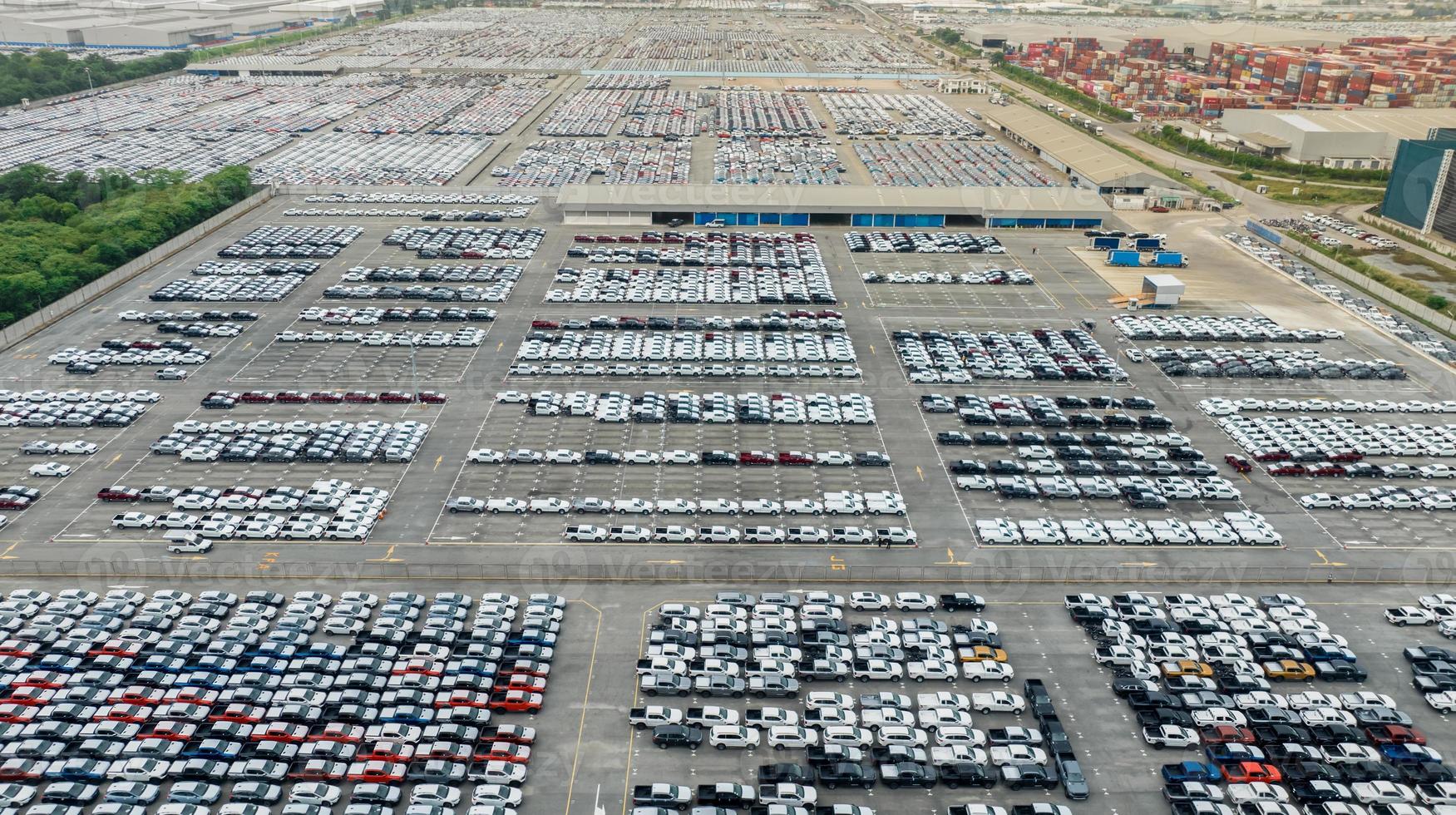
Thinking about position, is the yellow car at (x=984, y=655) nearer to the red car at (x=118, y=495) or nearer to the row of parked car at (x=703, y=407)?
the row of parked car at (x=703, y=407)

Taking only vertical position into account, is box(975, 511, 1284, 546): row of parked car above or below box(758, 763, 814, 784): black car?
above

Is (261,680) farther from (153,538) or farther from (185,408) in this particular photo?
(185,408)

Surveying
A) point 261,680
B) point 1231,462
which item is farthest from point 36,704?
point 1231,462

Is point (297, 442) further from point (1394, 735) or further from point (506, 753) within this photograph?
point (1394, 735)

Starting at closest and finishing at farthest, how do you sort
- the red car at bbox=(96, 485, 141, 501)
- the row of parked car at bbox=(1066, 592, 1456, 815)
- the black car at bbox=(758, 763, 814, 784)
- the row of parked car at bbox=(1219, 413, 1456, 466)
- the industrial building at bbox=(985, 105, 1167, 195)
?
the row of parked car at bbox=(1066, 592, 1456, 815) < the black car at bbox=(758, 763, 814, 784) < the red car at bbox=(96, 485, 141, 501) < the row of parked car at bbox=(1219, 413, 1456, 466) < the industrial building at bbox=(985, 105, 1167, 195)

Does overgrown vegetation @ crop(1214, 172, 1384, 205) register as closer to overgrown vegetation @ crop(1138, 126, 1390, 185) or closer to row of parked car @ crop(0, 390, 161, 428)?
overgrown vegetation @ crop(1138, 126, 1390, 185)

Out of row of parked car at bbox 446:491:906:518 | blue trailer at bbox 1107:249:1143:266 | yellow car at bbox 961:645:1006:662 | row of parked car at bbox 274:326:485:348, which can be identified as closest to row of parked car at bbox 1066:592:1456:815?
yellow car at bbox 961:645:1006:662
